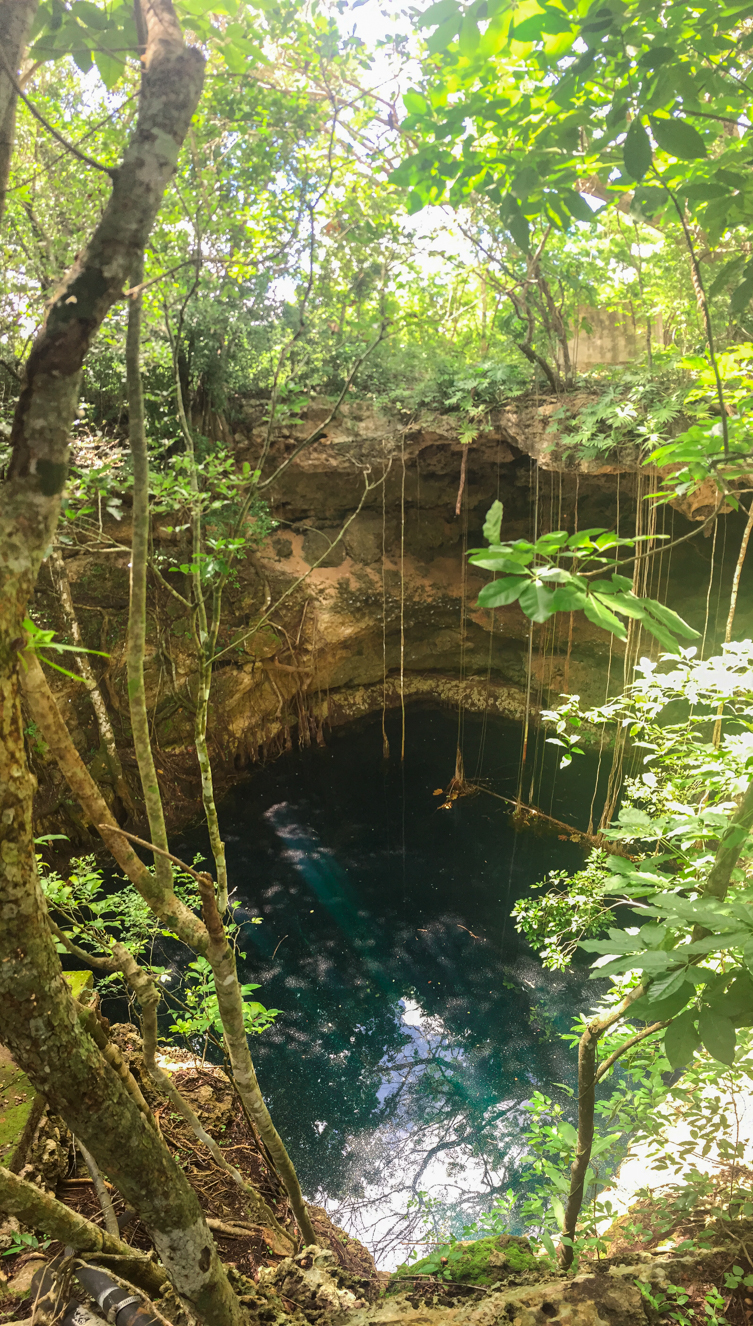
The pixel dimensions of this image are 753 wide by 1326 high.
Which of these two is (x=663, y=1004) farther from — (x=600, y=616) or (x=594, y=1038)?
Answer: (x=594, y=1038)

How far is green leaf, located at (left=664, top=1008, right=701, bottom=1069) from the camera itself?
110cm

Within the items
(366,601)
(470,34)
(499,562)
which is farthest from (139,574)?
(366,601)

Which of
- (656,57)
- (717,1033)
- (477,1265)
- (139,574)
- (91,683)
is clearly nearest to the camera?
(656,57)

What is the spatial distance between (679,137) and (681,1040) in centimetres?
143

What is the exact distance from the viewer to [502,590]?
822mm

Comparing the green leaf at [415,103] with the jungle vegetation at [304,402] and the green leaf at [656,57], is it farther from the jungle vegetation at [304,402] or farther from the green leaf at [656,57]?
the green leaf at [656,57]

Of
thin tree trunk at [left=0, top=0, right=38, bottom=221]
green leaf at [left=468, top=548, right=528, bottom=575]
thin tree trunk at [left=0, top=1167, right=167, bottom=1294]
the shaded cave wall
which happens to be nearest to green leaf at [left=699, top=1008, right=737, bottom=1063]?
green leaf at [left=468, top=548, right=528, bottom=575]

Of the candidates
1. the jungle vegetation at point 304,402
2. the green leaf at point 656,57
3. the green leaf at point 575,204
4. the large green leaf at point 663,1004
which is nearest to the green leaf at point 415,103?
the jungle vegetation at point 304,402

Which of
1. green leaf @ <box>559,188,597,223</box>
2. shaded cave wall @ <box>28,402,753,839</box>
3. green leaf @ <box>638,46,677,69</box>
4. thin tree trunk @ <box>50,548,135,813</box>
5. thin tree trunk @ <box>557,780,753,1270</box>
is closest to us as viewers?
green leaf @ <box>638,46,677,69</box>

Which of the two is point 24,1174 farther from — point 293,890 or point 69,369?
point 293,890

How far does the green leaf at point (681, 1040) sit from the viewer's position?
→ 3.59ft

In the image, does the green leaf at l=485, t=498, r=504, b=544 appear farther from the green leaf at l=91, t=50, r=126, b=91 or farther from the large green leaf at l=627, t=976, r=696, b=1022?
the green leaf at l=91, t=50, r=126, b=91

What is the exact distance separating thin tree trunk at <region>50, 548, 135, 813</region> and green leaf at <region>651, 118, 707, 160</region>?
4249 millimetres

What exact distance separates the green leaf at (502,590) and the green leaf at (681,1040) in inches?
32.2
